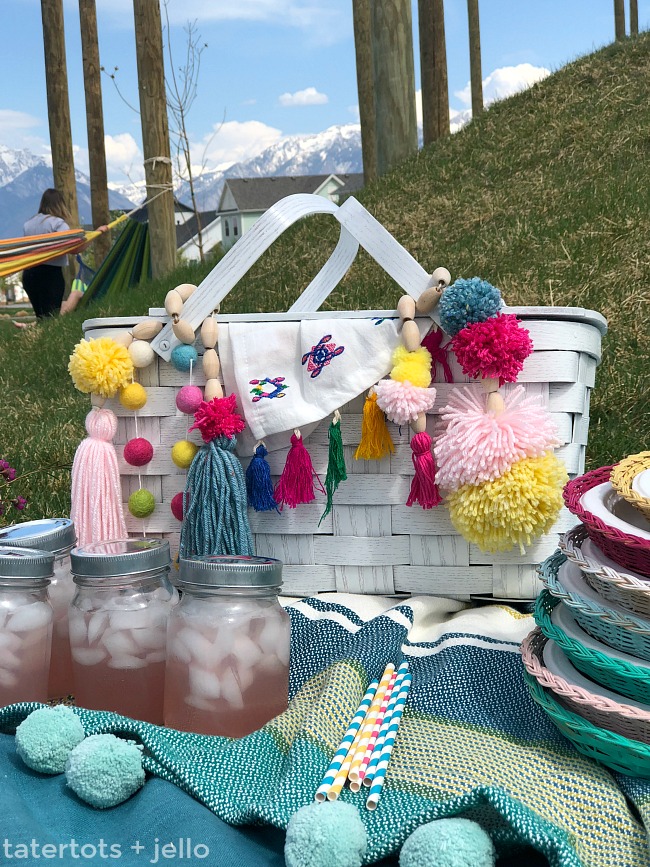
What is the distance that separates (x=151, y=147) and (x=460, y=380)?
353 cm

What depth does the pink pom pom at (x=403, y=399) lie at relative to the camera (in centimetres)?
108

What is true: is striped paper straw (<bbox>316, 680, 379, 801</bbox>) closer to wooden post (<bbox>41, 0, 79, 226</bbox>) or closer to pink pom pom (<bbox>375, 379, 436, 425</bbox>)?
pink pom pom (<bbox>375, 379, 436, 425</bbox>)

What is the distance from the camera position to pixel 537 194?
3.38 metres

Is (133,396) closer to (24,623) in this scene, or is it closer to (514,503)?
(24,623)

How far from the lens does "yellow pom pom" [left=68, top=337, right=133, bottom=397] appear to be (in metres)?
1.18

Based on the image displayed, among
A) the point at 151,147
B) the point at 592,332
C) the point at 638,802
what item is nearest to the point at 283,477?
the point at 592,332

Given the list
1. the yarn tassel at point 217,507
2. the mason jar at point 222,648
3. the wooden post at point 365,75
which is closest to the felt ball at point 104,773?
the mason jar at point 222,648

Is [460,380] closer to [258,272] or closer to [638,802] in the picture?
[638,802]

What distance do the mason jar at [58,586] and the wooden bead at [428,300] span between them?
58 cm

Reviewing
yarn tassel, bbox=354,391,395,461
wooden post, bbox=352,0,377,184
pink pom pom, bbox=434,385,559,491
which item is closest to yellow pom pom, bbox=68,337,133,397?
yarn tassel, bbox=354,391,395,461

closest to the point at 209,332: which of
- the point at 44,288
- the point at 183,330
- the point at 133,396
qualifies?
the point at 183,330

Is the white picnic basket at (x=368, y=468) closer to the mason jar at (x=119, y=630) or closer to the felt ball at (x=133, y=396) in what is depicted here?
the felt ball at (x=133, y=396)

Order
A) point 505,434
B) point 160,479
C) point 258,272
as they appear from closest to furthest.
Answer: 1. point 505,434
2. point 160,479
3. point 258,272

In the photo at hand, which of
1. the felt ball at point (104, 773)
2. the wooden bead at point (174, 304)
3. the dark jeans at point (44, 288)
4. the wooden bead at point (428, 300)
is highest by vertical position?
the dark jeans at point (44, 288)
